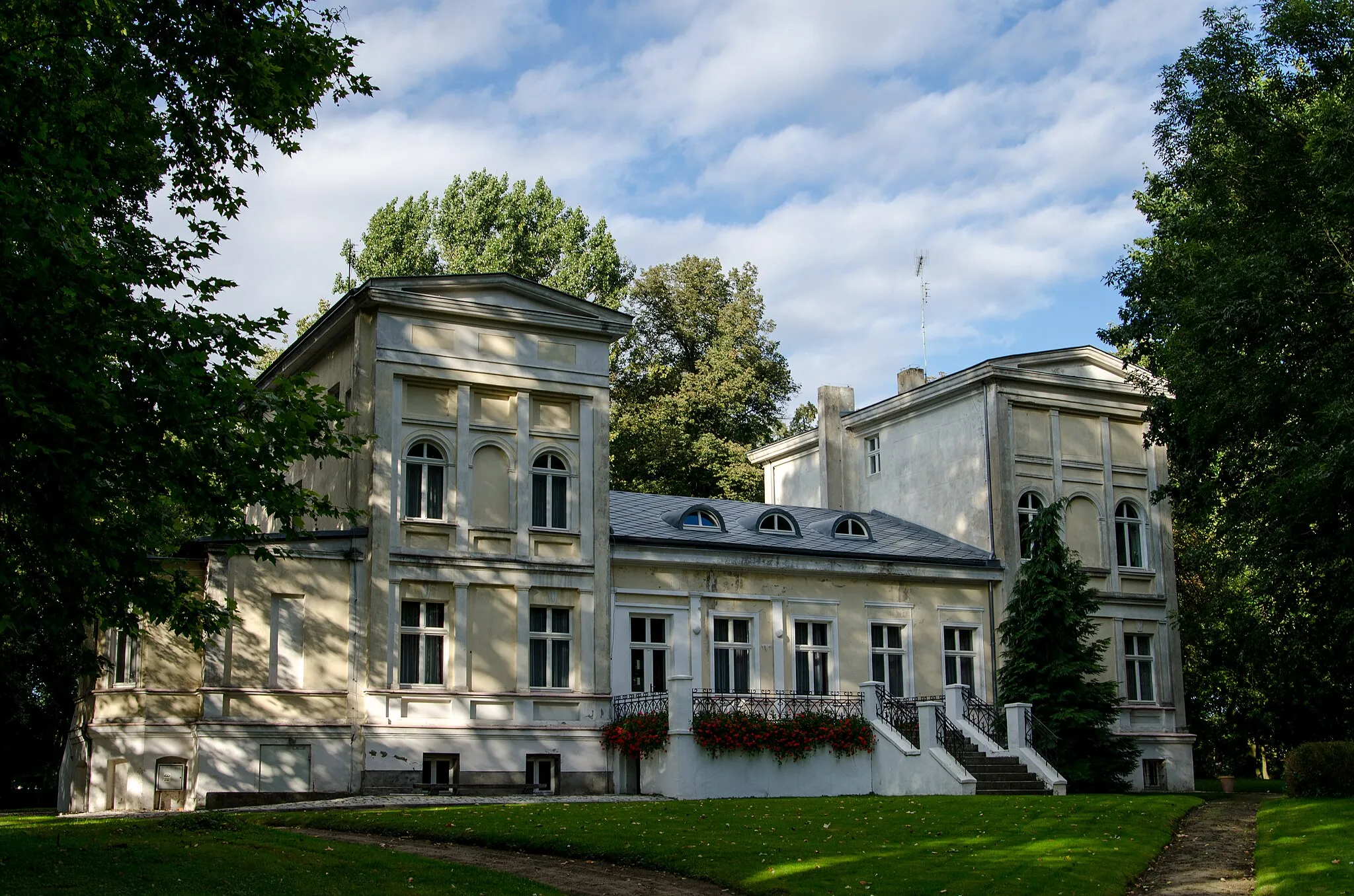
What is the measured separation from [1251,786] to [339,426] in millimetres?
27188

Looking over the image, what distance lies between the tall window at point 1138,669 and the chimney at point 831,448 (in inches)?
338

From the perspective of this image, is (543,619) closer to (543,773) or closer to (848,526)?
(543,773)

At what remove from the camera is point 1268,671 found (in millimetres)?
39938

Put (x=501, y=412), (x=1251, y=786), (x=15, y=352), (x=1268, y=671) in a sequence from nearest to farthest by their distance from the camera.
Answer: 1. (x=15, y=352)
2. (x=501, y=412)
3. (x=1251, y=786)
4. (x=1268, y=671)

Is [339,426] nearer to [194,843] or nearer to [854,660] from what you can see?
[194,843]

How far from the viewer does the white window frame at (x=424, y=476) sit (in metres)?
27.0

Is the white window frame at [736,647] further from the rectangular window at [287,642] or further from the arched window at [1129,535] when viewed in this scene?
the arched window at [1129,535]

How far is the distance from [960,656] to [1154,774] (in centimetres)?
574

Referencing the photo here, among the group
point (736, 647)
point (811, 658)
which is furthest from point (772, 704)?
point (811, 658)

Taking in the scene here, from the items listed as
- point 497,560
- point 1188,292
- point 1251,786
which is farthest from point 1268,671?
point 497,560

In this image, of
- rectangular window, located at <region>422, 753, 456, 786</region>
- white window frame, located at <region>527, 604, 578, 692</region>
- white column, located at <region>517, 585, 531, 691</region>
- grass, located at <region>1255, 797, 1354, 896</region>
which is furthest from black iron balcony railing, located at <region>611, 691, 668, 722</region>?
grass, located at <region>1255, 797, 1354, 896</region>

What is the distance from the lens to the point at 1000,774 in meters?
26.0

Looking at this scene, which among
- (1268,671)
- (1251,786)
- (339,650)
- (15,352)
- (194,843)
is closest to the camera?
(15,352)

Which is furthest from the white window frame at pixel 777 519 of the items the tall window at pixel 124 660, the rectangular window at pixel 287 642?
the tall window at pixel 124 660
